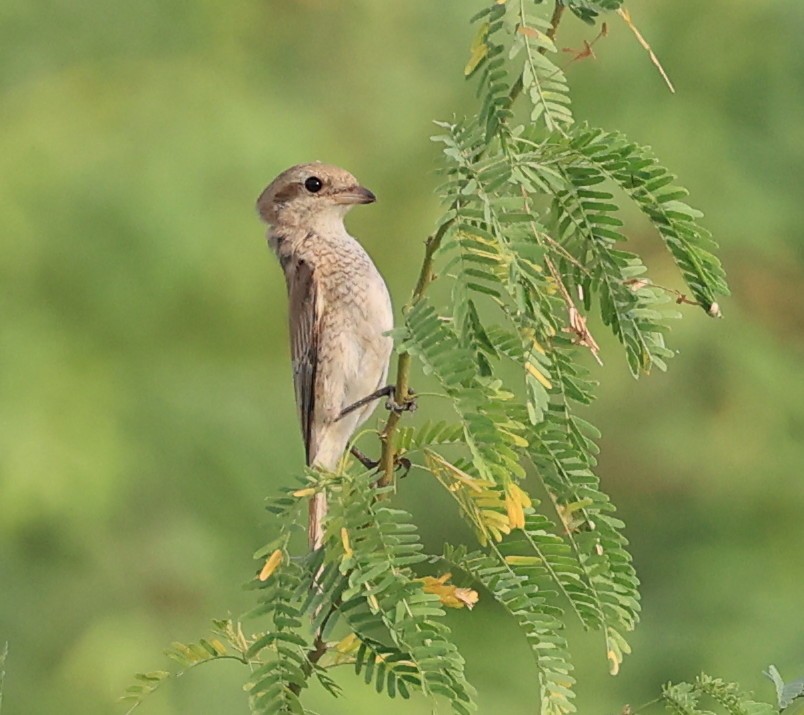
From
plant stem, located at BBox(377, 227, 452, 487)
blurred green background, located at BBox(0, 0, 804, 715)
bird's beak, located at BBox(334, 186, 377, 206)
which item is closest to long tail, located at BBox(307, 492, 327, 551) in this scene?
plant stem, located at BBox(377, 227, 452, 487)

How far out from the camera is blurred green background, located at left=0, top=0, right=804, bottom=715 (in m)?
5.43

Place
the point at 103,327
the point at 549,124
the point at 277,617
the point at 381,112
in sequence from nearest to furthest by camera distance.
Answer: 1. the point at 549,124
2. the point at 277,617
3. the point at 103,327
4. the point at 381,112

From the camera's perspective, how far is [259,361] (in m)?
5.85

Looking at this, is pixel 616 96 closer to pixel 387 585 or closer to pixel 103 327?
pixel 103 327

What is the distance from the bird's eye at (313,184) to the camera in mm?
3703

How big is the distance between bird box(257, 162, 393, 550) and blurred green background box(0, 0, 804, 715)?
1951mm

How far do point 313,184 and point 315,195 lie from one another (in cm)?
4

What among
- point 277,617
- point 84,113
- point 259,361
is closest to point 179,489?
point 259,361

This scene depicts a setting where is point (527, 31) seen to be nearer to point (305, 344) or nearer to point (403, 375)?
point (403, 375)

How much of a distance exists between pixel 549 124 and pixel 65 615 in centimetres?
452

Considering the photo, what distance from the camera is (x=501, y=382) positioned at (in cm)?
165

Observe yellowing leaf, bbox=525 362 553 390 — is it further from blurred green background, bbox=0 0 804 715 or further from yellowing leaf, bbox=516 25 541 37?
blurred green background, bbox=0 0 804 715

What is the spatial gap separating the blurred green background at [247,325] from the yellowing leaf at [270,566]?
351 cm

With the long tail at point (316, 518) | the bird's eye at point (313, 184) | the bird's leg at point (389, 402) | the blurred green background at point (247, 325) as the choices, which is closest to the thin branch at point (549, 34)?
the bird's leg at point (389, 402)
